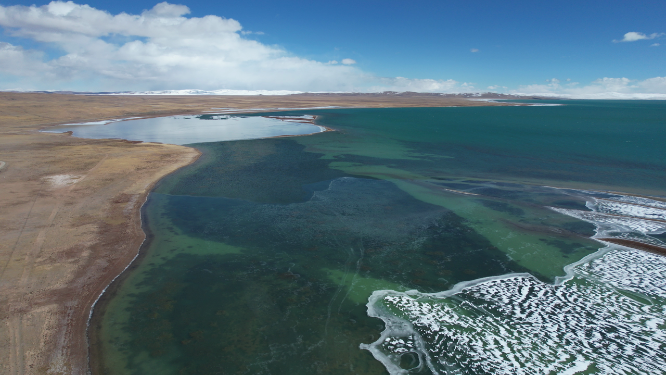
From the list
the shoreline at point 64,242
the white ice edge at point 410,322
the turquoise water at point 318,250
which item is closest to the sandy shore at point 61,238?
the shoreline at point 64,242

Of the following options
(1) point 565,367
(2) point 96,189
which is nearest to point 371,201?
(1) point 565,367

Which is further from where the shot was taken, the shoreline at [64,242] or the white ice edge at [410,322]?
the shoreline at [64,242]

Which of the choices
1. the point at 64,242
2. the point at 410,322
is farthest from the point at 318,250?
the point at 64,242

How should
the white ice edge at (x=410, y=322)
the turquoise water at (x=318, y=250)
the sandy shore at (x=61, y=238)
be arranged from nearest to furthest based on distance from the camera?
the white ice edge at (x=410, y=322) < the sandy shore at (x=61, y=238) < the turquoise water at (x=318, y=250)

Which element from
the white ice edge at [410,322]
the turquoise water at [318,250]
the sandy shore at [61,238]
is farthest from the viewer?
the turquoise water at [318,250]

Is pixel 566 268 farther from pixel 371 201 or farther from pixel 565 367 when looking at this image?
pixel 371 201

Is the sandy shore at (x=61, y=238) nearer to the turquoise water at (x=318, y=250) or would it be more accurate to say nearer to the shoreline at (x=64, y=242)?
the shoreline at (x=64, y=242)
